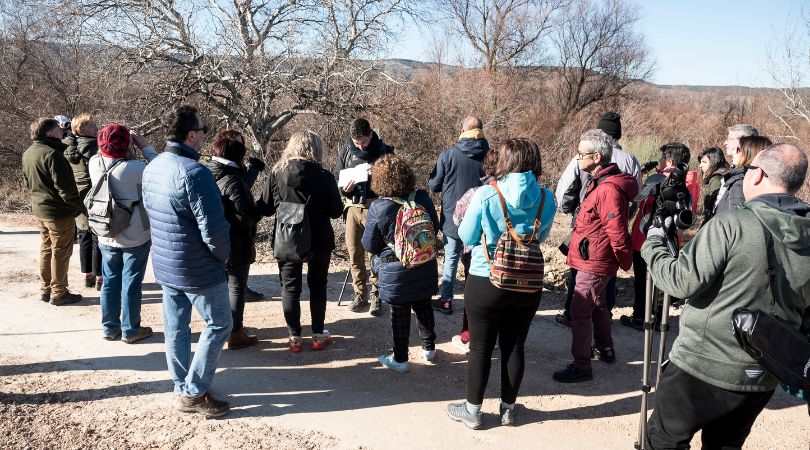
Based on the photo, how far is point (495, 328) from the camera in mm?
3389

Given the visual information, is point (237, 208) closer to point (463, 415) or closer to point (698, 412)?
point (463, 415)

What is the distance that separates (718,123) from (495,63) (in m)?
9.27

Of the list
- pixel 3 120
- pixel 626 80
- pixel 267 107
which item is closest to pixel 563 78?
pixel 626 80

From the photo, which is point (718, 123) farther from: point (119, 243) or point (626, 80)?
point (119, 243)

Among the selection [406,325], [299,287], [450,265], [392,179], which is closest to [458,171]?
[450,265]

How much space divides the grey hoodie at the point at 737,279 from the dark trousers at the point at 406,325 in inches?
83.6

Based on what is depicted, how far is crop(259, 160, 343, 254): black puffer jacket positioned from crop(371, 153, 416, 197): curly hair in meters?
0.48

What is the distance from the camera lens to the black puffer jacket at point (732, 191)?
13.7 feet

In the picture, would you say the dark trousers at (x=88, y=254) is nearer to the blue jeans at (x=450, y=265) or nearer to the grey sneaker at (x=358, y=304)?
the grey sneaker at (x=358, y=304)

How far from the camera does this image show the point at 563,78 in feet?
81.8

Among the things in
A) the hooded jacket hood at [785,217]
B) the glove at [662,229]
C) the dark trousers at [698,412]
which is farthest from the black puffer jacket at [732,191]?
the dark trousers at [698,412]

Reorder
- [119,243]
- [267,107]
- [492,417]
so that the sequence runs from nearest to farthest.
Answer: [492,417] < [119,243] < [267,107]

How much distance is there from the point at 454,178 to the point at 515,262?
2.35 meters

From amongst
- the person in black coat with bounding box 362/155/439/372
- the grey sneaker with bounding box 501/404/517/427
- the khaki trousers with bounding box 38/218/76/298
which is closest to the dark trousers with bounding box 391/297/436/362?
the person in black coat with bounding box 362/155/439/372
